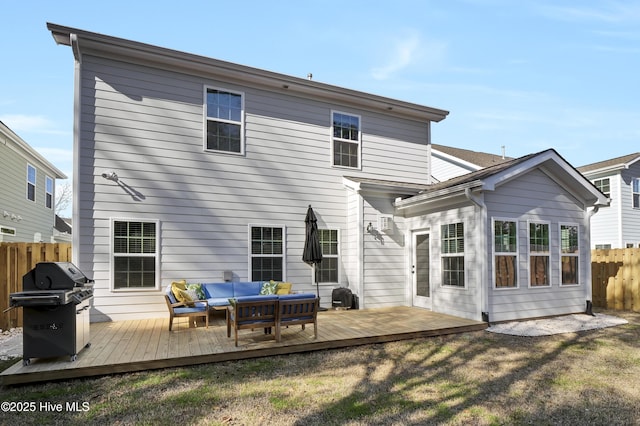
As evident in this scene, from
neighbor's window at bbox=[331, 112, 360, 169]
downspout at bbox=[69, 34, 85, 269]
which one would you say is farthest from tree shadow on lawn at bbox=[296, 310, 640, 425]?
downspout at bbox=[69, 34, 85, 269]

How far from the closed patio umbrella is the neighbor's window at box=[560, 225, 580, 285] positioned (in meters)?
5.67

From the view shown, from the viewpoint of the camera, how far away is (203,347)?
17.3 feet

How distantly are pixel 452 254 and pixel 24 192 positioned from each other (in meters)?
15.3

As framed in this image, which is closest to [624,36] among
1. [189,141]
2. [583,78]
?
[583,78]

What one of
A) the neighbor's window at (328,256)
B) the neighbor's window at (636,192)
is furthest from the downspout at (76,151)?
the neighbor's window at (636,192)

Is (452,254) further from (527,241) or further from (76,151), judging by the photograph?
(76,151)

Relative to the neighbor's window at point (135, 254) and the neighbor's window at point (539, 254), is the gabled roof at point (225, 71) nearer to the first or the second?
the neighbor's window at point (135, 254)

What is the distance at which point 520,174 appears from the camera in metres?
7.79

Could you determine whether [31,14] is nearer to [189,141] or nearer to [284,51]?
[189,141]

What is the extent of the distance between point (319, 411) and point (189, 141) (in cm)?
625

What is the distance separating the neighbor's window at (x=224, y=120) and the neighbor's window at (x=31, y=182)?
34.6 ft

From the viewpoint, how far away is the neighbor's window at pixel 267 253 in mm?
8258

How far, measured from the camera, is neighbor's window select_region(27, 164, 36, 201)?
45.7 ft

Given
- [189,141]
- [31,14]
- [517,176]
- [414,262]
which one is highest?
[31,14]
